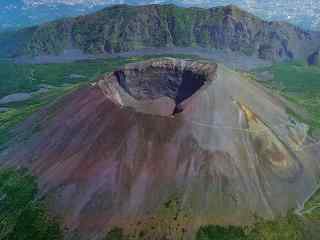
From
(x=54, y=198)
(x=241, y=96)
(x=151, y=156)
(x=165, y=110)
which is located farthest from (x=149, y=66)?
(x=54, y=198)

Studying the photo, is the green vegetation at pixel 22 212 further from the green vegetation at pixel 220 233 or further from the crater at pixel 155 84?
the crater at pixel 155 84

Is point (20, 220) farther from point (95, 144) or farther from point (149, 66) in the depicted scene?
point (149, 66)

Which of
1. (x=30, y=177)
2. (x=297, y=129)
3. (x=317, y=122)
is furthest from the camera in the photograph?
(x=317, y=122)

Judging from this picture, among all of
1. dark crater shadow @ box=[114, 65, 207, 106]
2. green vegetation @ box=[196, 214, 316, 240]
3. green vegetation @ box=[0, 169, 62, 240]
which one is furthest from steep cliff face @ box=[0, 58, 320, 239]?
dark crater shadow @ box=[114, 65, 207, 106]

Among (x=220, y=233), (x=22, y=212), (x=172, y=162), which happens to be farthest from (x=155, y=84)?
(x=220, y=233)

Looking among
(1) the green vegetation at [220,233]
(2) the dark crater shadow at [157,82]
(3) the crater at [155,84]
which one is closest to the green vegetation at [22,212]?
(1) the green vegetation at [220,233]

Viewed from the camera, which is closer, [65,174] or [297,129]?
[65,174]

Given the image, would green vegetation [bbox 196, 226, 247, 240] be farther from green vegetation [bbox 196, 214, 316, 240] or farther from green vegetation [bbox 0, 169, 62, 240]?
green vegetation [bbox 0, 169, 62, 240]

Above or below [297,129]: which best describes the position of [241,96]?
above
